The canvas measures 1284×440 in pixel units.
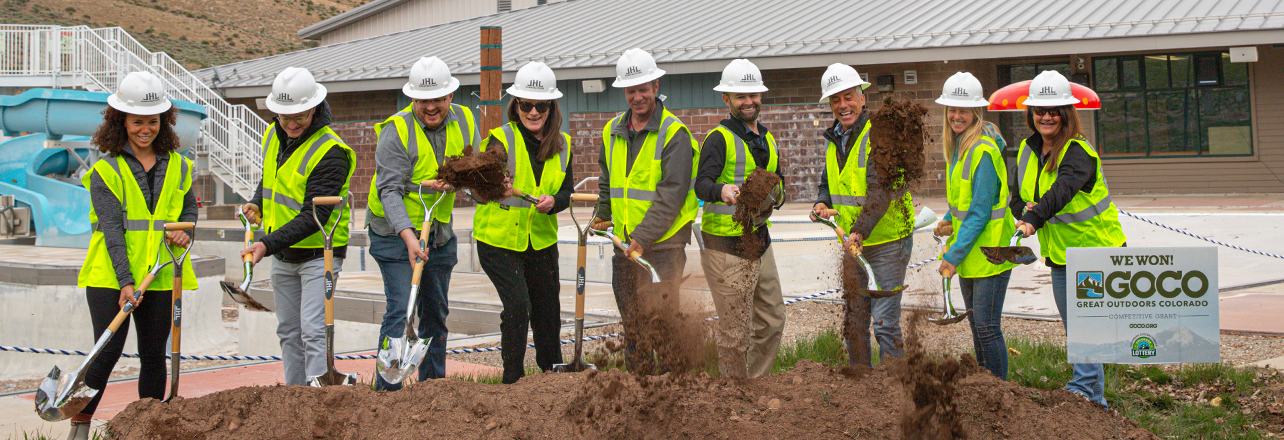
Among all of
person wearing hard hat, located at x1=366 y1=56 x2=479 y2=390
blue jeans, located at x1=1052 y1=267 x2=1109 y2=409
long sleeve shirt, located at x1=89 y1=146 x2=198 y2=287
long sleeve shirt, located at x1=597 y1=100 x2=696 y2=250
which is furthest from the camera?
person wearing hard hat, located at x1=366 y1=56 x2=479 y2=390

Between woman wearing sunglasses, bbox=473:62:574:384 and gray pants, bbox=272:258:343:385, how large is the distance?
81cm

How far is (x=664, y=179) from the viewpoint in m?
4.79

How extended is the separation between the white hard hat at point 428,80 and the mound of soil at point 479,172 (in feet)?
1.38

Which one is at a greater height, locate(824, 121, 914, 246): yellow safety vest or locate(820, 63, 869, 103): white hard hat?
locate(820, 63, 869, 103): white hard hat

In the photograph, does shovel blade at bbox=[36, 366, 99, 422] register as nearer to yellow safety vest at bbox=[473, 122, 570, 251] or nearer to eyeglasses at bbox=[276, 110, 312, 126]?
eyeglasses at bbox=[276, 110, 312, 126]

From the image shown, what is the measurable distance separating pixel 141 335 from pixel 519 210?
1.81 metres

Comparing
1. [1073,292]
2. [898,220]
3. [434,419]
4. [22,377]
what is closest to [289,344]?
[434,419]

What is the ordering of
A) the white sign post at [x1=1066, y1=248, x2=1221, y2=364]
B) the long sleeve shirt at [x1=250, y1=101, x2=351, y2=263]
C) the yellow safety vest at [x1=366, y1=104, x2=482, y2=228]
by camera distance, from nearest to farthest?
the white sign post at [x1=1066, y1=248, x2=1221, y2=364]
the long sleeve shirt at [x1=250, y1=101, x2=351, y2=263]
the yellow safety vest at [x1=366, y1=104, x2=482, y2=228]

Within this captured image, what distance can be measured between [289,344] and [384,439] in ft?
3.96

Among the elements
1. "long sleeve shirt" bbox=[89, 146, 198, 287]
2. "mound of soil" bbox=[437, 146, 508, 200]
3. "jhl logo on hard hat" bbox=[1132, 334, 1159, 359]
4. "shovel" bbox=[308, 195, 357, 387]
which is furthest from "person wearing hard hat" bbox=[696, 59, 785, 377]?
"long sleeve shirt" bbox=[89, 146, 198, 287]

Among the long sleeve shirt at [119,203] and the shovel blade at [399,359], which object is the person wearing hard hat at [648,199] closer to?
the shovel blade at [399,359]

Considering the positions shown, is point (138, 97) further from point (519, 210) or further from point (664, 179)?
point (664, 179)

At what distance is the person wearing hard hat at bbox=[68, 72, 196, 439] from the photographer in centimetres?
434

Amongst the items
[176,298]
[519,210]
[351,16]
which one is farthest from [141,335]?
[351,16]
